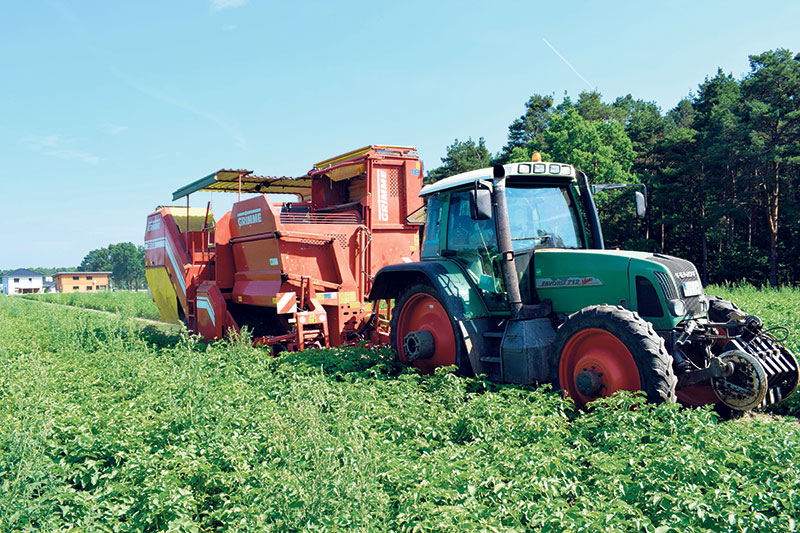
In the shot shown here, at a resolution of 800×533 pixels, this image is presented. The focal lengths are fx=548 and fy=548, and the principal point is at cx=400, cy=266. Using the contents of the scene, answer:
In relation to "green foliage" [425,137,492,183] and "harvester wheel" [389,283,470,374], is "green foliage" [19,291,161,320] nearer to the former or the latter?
"harvester wheel" [389,283,470,374]

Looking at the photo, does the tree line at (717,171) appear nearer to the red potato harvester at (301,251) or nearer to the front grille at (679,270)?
the red potato harvester at (301,251)

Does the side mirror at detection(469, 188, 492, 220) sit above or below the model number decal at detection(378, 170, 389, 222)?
below

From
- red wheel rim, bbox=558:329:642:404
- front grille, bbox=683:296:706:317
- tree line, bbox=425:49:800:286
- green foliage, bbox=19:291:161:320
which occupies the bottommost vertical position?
green foliage, bbox=19:291:161:320

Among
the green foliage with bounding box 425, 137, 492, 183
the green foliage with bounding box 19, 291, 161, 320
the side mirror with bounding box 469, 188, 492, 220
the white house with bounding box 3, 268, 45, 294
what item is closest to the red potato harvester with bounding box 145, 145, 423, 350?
the green foliage with bounding box 19, 291, 161, 320

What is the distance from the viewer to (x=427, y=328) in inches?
263

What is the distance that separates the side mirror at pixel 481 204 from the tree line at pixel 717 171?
1038 inches

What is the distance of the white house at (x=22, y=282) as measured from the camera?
117 m

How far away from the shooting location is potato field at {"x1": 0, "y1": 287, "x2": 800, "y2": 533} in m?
2.98

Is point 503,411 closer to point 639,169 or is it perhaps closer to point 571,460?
point 571,460

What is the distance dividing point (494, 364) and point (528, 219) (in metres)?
1.62

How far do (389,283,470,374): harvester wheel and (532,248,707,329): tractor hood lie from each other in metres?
1.06

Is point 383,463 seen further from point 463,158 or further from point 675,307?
point 463,158

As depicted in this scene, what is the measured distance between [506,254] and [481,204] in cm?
61

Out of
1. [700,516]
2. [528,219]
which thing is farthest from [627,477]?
[528,219]
